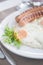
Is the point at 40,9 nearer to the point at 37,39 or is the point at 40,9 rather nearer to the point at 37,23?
the point at 37,23

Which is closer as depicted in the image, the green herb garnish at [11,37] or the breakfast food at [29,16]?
the green herb garnish at [11,37]

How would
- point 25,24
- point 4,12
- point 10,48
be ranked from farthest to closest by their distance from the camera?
point 4,12 < point 25,24 < point 10,48

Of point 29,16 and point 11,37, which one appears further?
point 29,16

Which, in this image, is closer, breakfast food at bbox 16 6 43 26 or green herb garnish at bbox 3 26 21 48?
green herb garnish at bbox 3 26 21 48

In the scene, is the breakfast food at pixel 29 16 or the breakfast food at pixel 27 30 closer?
the breakfast food at pixel 27 30

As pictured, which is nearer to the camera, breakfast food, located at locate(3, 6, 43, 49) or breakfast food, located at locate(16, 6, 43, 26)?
breakfast food, located at locate(3, 6, 43, 49)

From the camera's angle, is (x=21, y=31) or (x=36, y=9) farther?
(x=36, y=9)

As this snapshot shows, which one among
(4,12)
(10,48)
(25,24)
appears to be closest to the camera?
(10,48)

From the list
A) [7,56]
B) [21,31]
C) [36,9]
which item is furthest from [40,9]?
[7,56]
